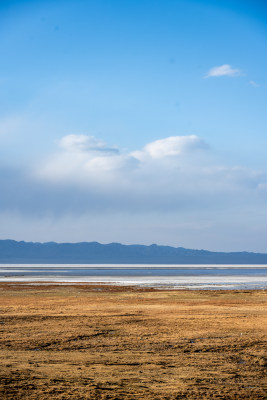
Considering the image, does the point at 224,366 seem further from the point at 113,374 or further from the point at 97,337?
the point at 97,337

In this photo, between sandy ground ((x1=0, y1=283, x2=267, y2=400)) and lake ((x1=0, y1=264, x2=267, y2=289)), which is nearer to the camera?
sandy ground ((x1=0, y1=283, x2=267, y2=400))

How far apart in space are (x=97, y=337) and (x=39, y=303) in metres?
14.2

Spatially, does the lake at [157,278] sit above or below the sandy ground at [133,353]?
below

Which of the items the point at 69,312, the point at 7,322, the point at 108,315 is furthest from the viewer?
the point at 69,312

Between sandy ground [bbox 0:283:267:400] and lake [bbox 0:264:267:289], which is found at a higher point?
sandy ground [bbox 0:283:267:400]

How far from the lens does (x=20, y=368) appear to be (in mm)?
12195

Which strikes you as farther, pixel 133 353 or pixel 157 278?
pixel 157 278

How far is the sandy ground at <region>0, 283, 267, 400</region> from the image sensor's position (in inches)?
404

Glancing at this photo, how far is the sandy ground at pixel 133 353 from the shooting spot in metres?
10.3

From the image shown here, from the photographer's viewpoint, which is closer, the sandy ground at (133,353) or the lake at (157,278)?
the sandy ground at (133,353)

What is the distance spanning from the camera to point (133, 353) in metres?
14.4

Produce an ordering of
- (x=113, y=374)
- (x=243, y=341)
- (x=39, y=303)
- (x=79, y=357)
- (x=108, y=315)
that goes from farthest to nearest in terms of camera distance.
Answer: (x=39, y=303)
(x=108, y=315)
(x=243, y=341)
(x=79, y=357)
(x=113, y=374)

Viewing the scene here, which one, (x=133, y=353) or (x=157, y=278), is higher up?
(x=133, y=353)

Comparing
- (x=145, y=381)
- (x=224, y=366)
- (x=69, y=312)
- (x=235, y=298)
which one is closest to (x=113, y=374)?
(x=145, y=381)
